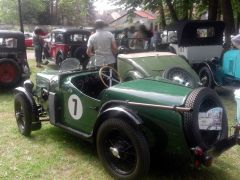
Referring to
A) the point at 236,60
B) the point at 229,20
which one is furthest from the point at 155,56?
the point at 229,20

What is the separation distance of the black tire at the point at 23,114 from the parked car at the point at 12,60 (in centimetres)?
351

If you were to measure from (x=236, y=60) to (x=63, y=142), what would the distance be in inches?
188

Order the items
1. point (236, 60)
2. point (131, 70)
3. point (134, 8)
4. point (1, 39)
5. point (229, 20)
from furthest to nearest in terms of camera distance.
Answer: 1. point (134, 8)
2. point (229, 20)
3. point (1, 39)
4. point (236, 60)
5. point (131, 70)

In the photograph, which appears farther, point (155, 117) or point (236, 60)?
point (236, 60)

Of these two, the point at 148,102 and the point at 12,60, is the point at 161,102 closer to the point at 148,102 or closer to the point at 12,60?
the point at 148,102

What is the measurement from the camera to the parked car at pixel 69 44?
13518mm

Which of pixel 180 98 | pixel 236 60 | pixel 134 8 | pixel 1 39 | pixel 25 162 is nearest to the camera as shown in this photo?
pixel 180 98

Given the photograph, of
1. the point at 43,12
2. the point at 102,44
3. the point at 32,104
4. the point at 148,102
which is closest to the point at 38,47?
the point at 102,44

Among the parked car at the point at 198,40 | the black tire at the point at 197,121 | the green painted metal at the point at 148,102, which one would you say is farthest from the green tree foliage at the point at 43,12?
the black tire at the point at 197,121

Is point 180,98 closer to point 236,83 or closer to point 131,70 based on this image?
point 131,70

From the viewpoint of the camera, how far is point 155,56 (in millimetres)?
7277

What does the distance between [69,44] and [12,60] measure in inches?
191

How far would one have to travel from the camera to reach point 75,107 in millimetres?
4605

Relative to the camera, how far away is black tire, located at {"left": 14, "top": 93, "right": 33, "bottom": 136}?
5223 mm
